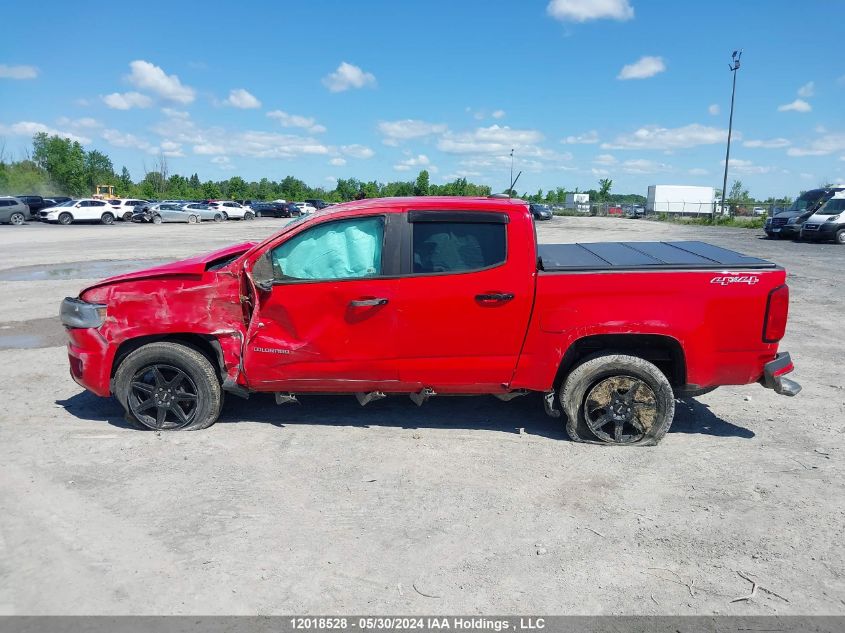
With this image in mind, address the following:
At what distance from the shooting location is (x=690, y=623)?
2.92 m

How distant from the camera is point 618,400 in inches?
190

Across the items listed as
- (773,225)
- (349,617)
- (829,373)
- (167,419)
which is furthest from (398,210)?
(773,225)

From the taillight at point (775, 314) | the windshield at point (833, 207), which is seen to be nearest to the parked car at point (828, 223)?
the windshield at point (833, 207)

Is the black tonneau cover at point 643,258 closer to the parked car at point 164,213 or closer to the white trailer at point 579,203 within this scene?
the parked car at point 164,213

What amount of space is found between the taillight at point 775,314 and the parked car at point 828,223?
81.4 feet

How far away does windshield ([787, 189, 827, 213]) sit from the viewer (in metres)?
29.5

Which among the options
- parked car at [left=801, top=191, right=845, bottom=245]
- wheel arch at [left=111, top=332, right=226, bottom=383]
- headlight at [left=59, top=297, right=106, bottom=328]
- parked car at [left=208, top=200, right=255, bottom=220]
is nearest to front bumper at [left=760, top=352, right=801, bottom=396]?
wheel arch at [left=111, top=332, right=226, bottom=383]

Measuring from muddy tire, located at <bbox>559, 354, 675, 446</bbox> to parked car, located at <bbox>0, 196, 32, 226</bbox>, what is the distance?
44.0 m

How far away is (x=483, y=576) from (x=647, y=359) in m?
2.41

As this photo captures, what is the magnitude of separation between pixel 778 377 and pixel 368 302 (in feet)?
10.3

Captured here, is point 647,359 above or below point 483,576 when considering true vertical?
above

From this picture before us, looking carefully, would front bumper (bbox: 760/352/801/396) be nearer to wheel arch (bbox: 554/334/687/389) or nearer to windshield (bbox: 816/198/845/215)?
wheel arch (bbox: 554/334/687/389)

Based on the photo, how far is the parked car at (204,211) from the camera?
50.0 m

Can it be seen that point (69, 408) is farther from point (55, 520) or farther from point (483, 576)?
point (483, 576)
